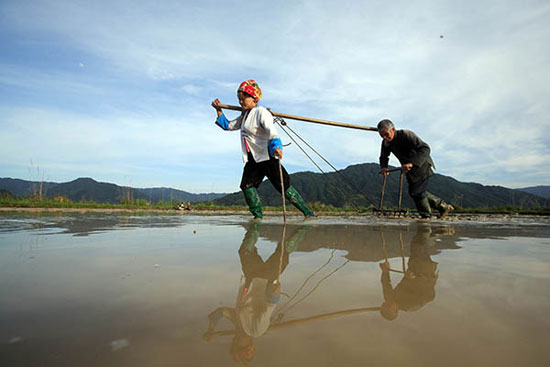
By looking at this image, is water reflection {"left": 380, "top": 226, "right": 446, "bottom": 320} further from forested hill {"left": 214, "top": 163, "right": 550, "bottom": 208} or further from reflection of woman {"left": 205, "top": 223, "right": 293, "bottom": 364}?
forested hill {"left": 214, "top": 163, "right": 550, "bottom": 208}

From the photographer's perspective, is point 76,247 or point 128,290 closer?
point 128,290

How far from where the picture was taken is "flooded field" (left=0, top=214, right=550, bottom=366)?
24.7 inches

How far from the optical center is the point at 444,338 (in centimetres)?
70

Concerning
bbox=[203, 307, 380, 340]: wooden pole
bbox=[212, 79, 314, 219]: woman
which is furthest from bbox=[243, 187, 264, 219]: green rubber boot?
bbox=[203, 307, 380, 340]: wooden pole

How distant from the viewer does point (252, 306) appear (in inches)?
35.9

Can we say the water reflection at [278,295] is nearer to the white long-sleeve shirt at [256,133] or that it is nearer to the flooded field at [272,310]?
the flooded field at [272,310]

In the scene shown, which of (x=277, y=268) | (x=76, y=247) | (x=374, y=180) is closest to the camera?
(x=277, y=268)

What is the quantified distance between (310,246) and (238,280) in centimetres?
98

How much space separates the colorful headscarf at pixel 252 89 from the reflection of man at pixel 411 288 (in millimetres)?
3786

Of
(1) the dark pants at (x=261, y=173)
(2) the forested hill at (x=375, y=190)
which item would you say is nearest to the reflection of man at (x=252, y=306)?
(1) the dark pants at (x=261, y=173)

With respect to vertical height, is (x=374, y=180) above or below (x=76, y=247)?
above

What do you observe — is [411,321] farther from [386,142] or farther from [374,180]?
[374,180]

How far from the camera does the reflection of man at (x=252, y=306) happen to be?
0.68 m

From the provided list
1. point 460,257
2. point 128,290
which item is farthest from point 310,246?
point 128,290
